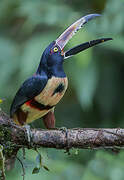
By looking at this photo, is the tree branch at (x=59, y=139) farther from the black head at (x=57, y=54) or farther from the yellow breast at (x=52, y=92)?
the black head at (x=57, y=54)

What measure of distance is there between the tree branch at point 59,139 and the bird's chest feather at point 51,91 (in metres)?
0.42

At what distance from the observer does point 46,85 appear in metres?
3.01

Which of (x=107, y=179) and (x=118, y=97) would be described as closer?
(x=107, y=179)

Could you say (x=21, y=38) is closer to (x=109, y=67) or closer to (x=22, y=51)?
(x=22, y=51)

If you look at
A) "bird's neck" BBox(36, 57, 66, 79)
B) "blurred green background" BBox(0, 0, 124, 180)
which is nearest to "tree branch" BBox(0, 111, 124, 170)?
"bird's neck" BBox(36, 57, 66, 79)

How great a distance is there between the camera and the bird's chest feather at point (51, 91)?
300 centimetres

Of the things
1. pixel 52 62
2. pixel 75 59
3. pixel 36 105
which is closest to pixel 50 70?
pixel 52 62

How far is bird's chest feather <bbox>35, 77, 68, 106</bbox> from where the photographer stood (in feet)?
9.85

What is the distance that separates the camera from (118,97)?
5.05m

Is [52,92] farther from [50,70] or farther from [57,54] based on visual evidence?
[57,54]

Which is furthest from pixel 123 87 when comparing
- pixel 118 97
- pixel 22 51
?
pixel 22 51

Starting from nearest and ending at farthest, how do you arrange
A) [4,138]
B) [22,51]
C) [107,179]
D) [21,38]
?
[4,138]
[107,179]
[22,51]
[21,38]

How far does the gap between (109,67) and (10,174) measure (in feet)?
6.72

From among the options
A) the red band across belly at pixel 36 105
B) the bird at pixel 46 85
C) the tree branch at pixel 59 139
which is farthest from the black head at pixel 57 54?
the tree branch at pixel 59 139
